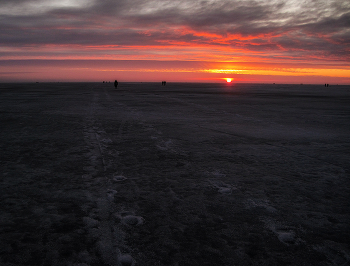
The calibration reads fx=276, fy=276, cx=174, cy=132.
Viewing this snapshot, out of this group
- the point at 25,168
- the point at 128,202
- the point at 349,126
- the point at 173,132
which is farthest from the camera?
the point at 349,126

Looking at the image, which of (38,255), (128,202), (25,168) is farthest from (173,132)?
(38,255)

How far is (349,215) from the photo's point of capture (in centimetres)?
302

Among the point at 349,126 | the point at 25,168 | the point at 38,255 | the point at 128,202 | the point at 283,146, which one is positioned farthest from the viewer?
the point at 349,126

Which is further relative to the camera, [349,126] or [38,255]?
[349,126]

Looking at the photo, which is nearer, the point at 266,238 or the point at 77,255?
the point at 77,255

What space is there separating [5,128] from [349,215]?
28.1 ft

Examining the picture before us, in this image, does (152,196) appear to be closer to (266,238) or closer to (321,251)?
(266,238)

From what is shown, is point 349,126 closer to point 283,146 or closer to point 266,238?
point 283,146

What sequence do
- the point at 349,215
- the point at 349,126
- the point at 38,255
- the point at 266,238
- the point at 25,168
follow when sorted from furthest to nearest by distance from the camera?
1. the point at 349,126
2. the point at 25,168
3. the point at 349,215
4. the point at 266,238
5. the point at 38,255

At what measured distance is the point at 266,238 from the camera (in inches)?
100

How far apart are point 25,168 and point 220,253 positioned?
356cm

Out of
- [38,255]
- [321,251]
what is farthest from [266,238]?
[38,255]

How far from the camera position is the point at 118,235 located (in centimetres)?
255

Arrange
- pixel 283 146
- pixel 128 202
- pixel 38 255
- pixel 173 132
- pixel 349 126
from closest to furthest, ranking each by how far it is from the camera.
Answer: pixel 38 255 → pixel 128 202 → pixel 283 146 → pixel 173 132 → pixel 349 126
